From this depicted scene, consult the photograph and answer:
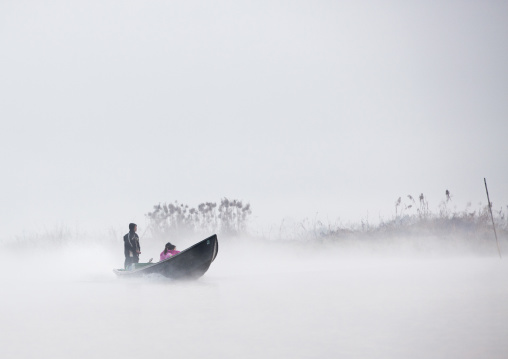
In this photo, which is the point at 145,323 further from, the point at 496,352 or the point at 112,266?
the point at 112,266

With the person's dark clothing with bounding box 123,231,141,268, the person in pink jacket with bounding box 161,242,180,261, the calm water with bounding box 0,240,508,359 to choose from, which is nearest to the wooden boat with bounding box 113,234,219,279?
the calm water with bounding box 0,240,508,359

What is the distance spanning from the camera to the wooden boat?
1616 cm

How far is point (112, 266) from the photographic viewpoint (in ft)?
86.4

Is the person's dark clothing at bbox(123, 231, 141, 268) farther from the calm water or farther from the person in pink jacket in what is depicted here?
the person in pink jacket

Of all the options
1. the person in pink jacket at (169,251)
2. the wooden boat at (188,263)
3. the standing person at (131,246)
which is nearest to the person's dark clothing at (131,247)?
the standing person at (131,246)

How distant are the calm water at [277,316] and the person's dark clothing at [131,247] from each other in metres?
1.04

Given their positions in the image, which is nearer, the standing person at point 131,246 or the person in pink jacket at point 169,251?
the person in pink jacket at point 169,251

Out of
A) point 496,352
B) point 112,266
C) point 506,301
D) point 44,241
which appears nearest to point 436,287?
point 506,301

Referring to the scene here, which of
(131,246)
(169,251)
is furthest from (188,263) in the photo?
(131,246)

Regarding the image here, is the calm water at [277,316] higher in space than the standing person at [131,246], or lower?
lower

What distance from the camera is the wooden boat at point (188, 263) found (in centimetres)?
1616

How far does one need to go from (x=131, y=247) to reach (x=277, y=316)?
31.4 ft

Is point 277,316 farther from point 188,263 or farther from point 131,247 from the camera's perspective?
point 131,247

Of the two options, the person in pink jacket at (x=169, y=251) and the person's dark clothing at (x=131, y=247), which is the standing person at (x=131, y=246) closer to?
the person's dark clothing at (x=131, y=247)
